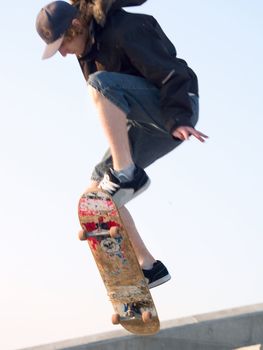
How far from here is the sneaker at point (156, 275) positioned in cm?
746

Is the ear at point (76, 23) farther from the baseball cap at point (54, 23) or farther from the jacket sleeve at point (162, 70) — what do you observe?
the jacket sleeve at point (162, 70)

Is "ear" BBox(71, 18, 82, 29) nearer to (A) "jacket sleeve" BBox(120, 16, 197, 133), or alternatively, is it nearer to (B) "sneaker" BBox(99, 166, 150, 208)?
(A) "jacket sleeve" BBox(120, 16, 197, 133)

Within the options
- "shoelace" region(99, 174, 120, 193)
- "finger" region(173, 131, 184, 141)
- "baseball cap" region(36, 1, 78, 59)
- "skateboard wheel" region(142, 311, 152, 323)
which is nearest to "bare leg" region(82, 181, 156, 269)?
"shoelace" region(99, 174, 120, 193)

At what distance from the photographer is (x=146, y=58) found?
655cm

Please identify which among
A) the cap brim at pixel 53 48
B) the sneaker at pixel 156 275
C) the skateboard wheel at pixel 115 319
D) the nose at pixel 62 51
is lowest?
the skateboard wheel at pixel 115 319

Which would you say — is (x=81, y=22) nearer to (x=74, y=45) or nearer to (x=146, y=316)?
(x=74, y=45)

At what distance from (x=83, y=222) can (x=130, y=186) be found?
0.72 metres

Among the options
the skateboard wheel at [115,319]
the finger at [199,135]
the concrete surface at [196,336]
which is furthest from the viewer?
the concrete surface at [196,336]

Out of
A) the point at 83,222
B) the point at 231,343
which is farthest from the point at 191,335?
the point at 83,222

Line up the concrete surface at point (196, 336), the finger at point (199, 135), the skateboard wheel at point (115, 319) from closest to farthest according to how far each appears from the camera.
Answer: the finger at point (199, 135)
the skateboard wheel at point (115, 319)
the concrete surface at point (196, 336)

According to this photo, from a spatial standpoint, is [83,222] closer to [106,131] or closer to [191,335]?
[106,131]

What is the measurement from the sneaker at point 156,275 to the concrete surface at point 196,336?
2090 mm

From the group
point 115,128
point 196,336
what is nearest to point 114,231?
point 115,128

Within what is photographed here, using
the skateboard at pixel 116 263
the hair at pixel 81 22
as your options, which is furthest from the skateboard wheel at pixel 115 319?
the hair at pixel 81 22
